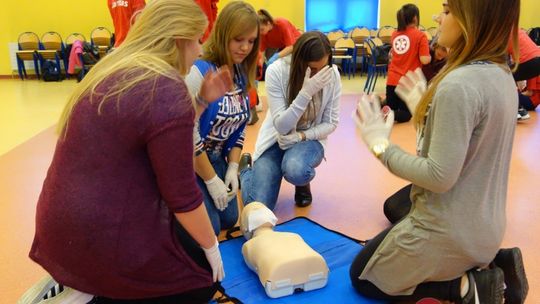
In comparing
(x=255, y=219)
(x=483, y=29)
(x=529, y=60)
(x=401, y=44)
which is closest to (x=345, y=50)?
(x=401, y=44)

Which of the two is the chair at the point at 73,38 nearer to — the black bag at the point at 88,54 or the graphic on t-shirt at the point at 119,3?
the black bag at the point at 88,54

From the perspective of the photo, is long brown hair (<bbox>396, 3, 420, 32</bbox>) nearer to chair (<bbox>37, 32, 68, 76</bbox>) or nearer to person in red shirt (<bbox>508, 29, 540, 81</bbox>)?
person in red shirt (<bbox>508, 29, 540, 81</bbox>)

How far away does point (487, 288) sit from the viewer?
4.67 feet

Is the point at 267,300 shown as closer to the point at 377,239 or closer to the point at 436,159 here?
the point at 377,239

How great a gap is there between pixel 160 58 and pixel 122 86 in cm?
15

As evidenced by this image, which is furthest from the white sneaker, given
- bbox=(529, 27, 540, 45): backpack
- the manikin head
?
bbox=(529, 27, 540, 45): backpack

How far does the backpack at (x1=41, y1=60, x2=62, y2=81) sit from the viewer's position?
8484mm

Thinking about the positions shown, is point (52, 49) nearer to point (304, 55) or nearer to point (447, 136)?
point (304, 55)

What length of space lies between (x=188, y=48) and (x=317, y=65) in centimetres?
117

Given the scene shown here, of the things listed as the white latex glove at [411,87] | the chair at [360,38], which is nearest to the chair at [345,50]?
the chair at [360,38]

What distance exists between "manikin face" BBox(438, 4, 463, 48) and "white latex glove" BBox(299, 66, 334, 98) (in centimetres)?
90

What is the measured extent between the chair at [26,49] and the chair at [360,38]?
6.05 metres

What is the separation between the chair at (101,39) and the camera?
869 centimetres

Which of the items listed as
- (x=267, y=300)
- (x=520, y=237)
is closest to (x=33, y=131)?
(x=267, y=300)
